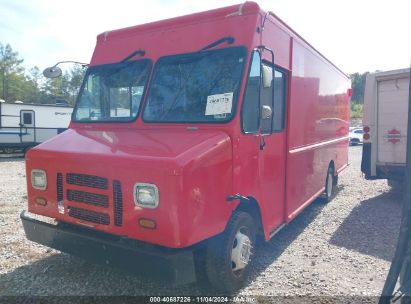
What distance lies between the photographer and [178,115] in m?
3.86

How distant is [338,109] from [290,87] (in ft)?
12.7

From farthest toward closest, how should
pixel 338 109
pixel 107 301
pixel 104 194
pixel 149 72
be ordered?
pixel 338 109, pixel 149 72, pixel 107 301, pixel 104 194

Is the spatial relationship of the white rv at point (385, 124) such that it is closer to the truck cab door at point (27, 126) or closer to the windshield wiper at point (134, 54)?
the windshield wiper at point (134, 54)

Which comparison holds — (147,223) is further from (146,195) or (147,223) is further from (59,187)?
(59,187)

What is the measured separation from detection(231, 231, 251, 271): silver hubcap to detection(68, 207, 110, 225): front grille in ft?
4.44

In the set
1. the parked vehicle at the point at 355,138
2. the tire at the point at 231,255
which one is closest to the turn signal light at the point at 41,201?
the tire at the point at 231,255

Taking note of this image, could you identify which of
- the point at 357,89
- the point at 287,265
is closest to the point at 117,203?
the point at 287,265

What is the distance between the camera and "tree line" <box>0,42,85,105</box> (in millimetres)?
53438

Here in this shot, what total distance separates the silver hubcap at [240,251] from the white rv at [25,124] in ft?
53.0

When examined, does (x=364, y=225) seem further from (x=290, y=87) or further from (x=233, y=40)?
(x=233, y=40)

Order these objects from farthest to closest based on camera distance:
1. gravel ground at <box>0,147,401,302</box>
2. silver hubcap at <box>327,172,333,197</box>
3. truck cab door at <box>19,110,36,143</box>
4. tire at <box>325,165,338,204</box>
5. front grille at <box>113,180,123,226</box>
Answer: truck cab door at <box>19,110,36,143</box>
silver hubcap at <box>327,172,333,197</box>
tire at <box>325,165,338,204</box>
gravel ground at <box>0,147,401,302</box>
front grille at <box>113,180,123,226</box>

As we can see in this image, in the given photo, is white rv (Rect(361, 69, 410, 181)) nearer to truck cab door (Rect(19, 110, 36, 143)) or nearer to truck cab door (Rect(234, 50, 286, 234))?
truck cab door (Rect(234, 50, 286, 234))

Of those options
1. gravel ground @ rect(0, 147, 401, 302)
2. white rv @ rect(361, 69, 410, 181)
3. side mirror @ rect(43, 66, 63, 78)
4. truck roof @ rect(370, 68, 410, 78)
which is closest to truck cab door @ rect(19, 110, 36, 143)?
gravel ground @ rect(0, 147, 401, 302)

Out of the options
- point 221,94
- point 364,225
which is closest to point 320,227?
point 364,225
